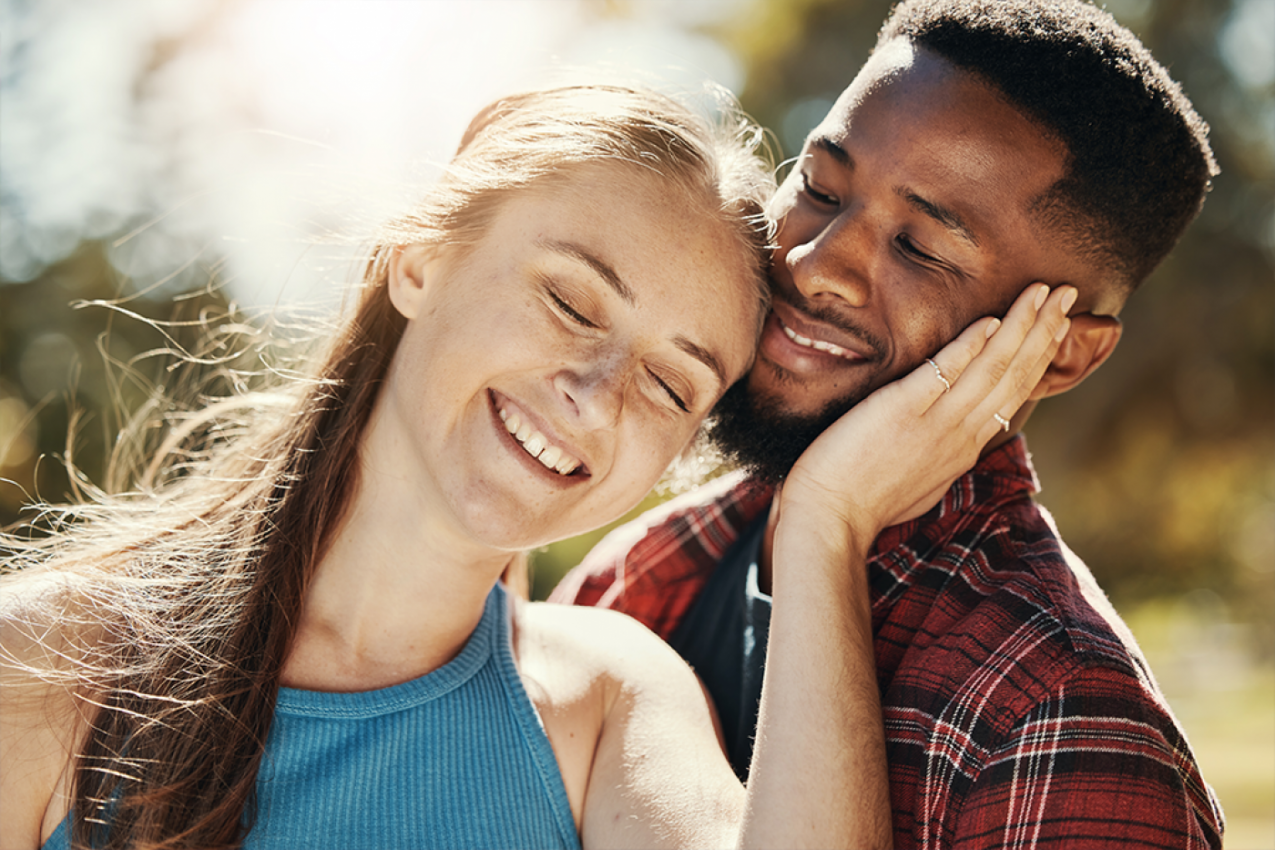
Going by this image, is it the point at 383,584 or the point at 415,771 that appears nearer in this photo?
the point at 415,771

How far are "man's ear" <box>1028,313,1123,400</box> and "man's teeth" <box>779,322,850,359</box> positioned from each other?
0.58 m

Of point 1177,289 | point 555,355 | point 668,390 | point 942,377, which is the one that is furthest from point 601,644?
point 1177,289

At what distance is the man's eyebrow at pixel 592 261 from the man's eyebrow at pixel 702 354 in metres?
0.17

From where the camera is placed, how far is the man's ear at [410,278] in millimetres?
2154

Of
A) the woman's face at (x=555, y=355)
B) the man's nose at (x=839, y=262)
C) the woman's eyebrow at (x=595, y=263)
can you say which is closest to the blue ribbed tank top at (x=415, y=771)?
the woman's face at (x=555, y=355)

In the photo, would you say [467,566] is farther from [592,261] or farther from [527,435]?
[592,261]

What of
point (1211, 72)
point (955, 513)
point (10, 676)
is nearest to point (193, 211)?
point (10, 676)

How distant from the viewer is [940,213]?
2361 millimetres

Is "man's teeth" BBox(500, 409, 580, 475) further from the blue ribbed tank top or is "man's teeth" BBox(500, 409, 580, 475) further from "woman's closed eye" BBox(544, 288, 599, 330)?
the blue ribbed tank top

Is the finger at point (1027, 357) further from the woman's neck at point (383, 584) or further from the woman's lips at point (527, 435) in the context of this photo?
the woman's neck at point (383, 584)

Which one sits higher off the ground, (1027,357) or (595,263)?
(1027,357)

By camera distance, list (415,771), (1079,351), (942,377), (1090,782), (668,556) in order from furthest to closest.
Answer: (668,556) → (1079,351) → (942,377) → (415,771) → (1090,782)

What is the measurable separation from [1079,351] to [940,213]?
0.63m

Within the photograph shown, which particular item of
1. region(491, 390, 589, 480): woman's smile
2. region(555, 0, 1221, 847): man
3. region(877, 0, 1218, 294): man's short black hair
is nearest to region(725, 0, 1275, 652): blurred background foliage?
region(877, 0, 1218, 294): man's short black hair
